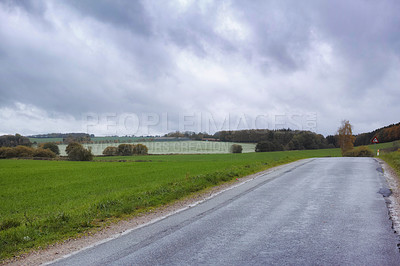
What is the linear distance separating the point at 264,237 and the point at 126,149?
242 feet

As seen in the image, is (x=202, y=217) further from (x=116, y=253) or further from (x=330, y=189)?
(x=330, y=189)

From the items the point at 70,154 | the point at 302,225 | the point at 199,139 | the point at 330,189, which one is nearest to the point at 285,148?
the point at 199,139

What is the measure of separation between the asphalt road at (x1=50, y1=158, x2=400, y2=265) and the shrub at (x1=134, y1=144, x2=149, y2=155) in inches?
2771

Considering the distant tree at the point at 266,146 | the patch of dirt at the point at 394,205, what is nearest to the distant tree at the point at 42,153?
the distant tree at the point at 266,146

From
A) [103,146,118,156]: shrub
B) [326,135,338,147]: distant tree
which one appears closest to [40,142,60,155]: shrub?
[103,146,118,156]: shrub

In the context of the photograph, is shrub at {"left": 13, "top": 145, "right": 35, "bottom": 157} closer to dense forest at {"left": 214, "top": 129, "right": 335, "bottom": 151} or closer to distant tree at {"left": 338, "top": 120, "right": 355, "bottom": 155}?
dense forest at {"left": 214, "top": 129, "right": 335, "bottom": 151}

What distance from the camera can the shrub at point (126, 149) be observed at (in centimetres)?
7625

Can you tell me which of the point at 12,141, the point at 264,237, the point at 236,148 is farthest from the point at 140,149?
the point at 264,237

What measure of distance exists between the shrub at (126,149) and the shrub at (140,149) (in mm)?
809

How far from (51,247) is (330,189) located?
9846 mm

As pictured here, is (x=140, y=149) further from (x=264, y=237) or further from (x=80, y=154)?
(x=264, y=237)

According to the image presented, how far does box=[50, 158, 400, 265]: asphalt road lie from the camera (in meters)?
4.62

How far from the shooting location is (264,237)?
565 centimetres

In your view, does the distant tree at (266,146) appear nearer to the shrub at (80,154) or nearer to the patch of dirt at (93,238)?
the shrub at (80,154)
